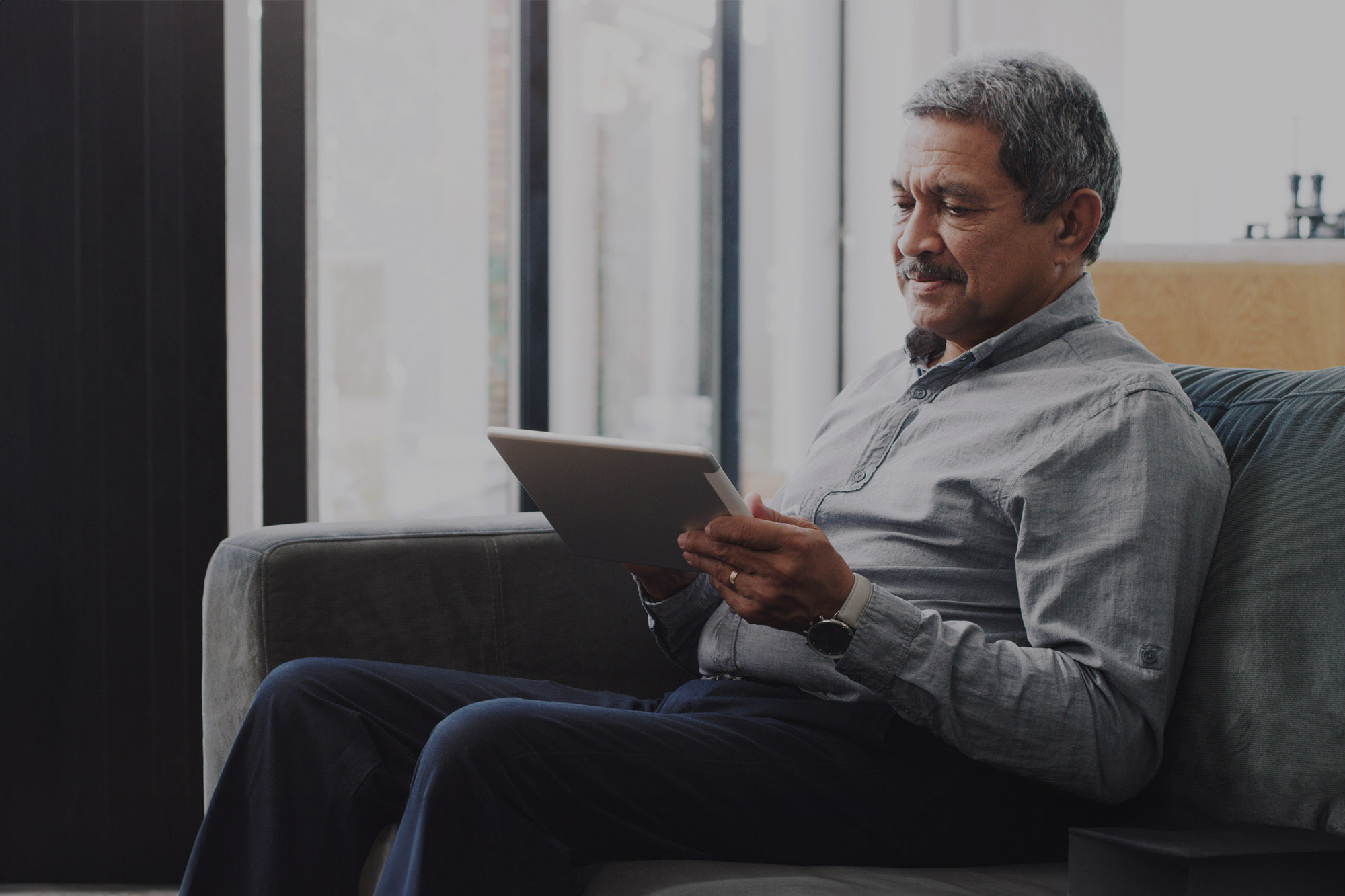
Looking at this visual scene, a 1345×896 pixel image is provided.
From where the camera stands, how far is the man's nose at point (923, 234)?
1228mm

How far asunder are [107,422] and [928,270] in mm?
1493

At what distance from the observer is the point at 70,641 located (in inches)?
77.7

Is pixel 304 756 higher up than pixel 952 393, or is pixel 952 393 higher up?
pixel 952 393

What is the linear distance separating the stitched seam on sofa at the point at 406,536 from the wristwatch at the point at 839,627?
57 centimetres

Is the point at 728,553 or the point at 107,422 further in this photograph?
the point at 107,422

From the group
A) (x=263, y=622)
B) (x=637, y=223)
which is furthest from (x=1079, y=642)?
(x=637, y=223)

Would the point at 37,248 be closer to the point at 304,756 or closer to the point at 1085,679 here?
the point at 304,756

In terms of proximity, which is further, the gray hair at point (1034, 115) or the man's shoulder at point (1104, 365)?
the gray hair at point (1034, 115)

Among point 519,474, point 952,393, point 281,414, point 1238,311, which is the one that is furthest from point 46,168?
point 1238,311

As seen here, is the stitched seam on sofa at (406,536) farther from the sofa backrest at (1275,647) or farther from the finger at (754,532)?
the sofa backrest at (1275,647)

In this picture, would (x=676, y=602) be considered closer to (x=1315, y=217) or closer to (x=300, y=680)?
(x=300, y=680)

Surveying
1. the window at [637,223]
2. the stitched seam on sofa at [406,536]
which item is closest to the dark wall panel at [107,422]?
the stitched seam on sofa at [406,536]

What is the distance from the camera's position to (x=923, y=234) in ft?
4.04

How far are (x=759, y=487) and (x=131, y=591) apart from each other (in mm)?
1831
